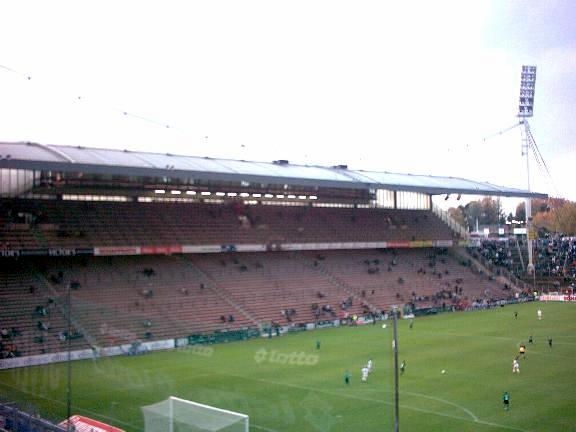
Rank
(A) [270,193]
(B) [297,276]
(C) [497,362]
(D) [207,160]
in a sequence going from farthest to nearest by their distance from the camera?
(A) [270,193] → (B) [297,276] → (D) [207,160] → (C) [497,362]

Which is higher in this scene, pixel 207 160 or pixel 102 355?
pixel 207 160

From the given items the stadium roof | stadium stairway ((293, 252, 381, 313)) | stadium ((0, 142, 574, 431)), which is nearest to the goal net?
stadium ((0, 142, 574, 431))

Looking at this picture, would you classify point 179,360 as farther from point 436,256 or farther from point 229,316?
point 436,256

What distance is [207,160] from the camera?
57.4 metres

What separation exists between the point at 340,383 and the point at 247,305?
22480 mm

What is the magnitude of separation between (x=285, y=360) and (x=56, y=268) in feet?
68.7

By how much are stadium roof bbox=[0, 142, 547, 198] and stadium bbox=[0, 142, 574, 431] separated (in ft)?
0.64

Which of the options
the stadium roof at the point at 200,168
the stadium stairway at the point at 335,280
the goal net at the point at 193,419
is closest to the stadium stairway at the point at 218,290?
the stadium roof at the point at 200,168

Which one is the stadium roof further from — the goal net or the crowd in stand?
the goal net

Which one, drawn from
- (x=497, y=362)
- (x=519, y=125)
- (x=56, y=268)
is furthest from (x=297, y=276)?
(x=519, y=125)

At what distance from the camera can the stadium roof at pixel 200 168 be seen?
44.4m

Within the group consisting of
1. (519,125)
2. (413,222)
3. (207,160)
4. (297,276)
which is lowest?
(297,276)

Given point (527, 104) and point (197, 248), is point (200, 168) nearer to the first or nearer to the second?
point (197, 248)

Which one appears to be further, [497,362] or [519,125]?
[519,125]
